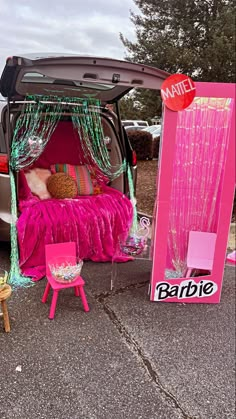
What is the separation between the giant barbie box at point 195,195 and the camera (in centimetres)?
239

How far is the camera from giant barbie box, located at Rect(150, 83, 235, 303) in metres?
2.39

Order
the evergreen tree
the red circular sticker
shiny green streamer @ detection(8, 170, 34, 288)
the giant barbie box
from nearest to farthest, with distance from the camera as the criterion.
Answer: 1. the red circular sticker
2. the giant barbie box
3. shiny green streamer @ detection(8, 170, 34, 288)
4. the evergreen tree

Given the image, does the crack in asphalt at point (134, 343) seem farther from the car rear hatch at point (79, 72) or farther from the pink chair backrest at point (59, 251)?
the car rear hatch at point (79, 72)

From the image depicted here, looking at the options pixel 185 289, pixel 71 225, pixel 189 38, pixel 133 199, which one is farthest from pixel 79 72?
pixel 189 38

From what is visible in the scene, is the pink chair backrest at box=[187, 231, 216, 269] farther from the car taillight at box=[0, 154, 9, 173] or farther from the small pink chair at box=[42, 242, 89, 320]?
the car taillight at box=[0, 154, 9, 173]

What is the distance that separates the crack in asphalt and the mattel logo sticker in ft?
1.08

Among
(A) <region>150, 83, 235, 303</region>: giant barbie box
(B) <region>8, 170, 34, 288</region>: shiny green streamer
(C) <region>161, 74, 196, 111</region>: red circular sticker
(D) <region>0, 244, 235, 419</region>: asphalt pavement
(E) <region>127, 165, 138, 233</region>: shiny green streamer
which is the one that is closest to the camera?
(D) <region>0, 244, 235, 419</region>: asphalt pavement

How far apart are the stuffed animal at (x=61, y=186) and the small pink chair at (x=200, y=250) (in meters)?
1.45

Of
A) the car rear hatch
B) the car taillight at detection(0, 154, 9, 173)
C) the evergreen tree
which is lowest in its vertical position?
the car taillight at detection(0, 154, 9, 173)


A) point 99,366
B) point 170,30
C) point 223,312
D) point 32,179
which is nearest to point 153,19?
point 170,30

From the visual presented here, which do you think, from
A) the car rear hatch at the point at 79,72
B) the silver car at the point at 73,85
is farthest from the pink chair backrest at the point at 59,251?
the car rear hatch at the point at 79,72

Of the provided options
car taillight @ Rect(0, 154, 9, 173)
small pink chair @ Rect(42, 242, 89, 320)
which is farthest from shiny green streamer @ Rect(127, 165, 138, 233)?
car taillight @ Rect(0, 154, 9, 173)

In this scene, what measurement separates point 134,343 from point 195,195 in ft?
3.99

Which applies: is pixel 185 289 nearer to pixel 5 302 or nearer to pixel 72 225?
pixel 72 225
